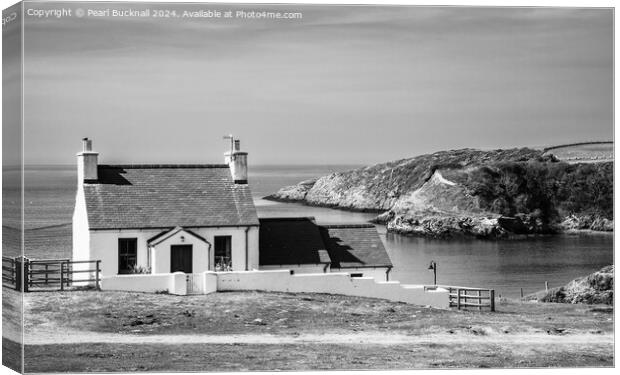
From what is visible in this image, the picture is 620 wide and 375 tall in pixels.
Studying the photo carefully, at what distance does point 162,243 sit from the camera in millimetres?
28641

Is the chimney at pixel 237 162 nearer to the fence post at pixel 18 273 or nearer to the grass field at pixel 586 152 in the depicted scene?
the fence post at pixel 18 273

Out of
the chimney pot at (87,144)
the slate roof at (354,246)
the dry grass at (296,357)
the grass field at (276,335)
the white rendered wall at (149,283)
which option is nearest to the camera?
the dry grass at (296,357)

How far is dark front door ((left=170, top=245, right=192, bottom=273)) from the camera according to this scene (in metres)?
28.7

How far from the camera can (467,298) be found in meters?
30.9

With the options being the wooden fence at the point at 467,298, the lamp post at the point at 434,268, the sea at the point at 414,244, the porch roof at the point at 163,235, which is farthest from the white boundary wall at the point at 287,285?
the lamp post at the point at 434,268

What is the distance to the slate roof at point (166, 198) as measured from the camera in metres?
28.8

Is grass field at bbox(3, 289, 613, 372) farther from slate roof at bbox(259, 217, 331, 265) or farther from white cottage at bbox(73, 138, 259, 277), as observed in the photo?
slate roof at bbox(259, 217, 331, 265)

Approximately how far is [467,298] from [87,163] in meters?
8.79

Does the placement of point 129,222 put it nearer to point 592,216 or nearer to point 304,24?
point 304,24

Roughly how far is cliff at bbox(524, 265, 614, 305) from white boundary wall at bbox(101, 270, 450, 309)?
172 inches

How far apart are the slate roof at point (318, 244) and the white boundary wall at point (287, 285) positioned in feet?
3.59

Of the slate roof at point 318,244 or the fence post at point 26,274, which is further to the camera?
the slate roof at point 318,244

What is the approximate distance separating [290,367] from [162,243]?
485 centimetres

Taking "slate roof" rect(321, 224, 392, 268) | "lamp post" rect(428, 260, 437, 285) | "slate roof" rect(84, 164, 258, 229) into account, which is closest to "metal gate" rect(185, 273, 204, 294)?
"slate roof" rect(84, 164, 258, 229)
